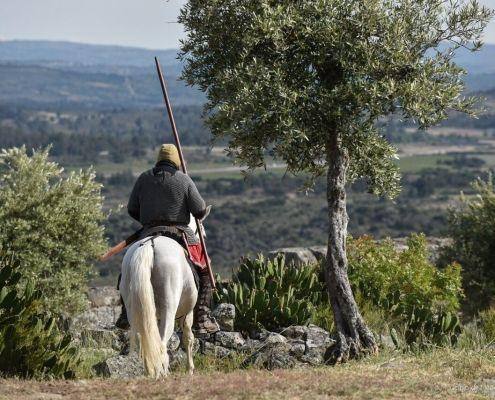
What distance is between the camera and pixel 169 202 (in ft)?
41.9

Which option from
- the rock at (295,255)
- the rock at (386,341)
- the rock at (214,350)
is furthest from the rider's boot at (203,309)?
the rock at (295,255)

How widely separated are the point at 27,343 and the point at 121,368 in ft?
4.26

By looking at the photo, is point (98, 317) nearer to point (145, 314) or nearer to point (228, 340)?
point (228, 340)

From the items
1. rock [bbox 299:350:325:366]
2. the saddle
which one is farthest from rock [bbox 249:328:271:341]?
the saddle

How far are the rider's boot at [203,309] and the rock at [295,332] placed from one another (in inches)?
54.9

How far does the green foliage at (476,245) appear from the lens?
2592 cm

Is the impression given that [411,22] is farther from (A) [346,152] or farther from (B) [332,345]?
(B) [332,345]

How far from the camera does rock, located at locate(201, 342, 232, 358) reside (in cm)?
1429

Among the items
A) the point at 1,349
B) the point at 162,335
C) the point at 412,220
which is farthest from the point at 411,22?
the point at 412,220

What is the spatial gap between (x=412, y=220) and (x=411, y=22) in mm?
119107

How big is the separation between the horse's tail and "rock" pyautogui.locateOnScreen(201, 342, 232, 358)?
272 cm

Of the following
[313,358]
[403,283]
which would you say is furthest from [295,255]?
[313,358]

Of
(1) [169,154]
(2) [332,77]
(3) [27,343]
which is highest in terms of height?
(2) [332,77]

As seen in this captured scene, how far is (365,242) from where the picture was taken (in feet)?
61.8
